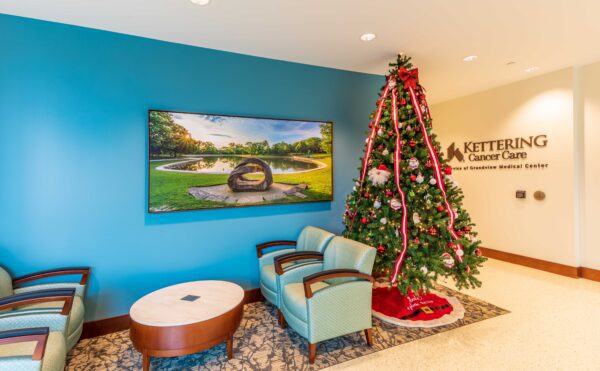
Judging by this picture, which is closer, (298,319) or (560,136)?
(298,319)

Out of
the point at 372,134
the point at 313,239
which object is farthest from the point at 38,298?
the point at 372,134

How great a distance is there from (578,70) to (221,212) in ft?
17.6

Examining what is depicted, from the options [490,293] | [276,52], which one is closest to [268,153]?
[276,52]

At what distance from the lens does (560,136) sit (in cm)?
450

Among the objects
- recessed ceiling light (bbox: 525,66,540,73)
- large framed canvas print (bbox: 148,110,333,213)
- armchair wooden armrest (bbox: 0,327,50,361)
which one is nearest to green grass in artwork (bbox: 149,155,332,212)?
large framed canvas print (bbox: 148,110,333,213)

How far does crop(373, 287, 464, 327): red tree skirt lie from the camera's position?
319cm

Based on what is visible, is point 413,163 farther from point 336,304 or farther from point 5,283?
point 5,283

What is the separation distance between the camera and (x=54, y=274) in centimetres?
276

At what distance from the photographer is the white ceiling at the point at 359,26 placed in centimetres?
265

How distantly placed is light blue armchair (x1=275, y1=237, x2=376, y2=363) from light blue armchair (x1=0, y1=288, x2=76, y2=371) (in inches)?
66.6

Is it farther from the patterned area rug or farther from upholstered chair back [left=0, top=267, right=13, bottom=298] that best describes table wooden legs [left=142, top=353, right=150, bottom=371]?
upholstered chair back [left=0, top=267, right=13, bottom=298]

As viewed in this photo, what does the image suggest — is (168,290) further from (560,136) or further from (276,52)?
(560,136)

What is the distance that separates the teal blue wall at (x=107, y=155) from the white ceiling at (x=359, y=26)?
0.22 m

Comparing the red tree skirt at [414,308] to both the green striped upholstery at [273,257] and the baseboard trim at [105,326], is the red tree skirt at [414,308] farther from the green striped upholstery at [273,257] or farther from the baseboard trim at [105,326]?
the baseboard trim at [105,326]
